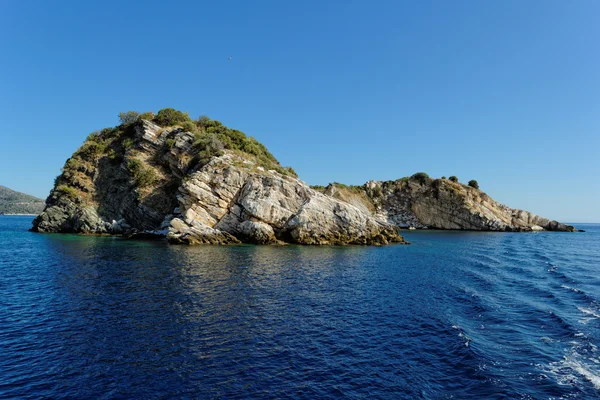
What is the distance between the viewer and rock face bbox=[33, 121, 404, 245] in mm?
59281

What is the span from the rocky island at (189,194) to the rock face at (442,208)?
182 feet

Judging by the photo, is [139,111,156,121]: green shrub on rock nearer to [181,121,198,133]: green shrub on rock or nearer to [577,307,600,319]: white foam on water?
[181,121,198,133]: green shrub on rock

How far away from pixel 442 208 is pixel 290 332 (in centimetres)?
11691

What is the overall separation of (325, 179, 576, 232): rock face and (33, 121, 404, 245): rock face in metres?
58.6

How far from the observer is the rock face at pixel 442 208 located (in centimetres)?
11925

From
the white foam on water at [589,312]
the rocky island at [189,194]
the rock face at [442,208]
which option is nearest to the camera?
the white foam on water at [589,312]

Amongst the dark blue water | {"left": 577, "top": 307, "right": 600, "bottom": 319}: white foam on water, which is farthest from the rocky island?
{"left": 577, "top": 307, "right": 600, "bottom": 319}: white foam on water

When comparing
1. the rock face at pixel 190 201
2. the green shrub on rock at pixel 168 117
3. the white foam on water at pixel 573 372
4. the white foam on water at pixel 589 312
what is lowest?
the white foam on water at pixel 573 372

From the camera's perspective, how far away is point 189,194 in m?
59.8

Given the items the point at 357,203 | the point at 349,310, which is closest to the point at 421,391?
the point at 349,310

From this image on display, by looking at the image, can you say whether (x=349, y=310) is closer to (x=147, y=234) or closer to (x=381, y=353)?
(x=381, y=353)

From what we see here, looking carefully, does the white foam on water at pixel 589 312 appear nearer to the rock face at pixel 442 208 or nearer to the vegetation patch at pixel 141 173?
the vegetation patch at pixel 141 173

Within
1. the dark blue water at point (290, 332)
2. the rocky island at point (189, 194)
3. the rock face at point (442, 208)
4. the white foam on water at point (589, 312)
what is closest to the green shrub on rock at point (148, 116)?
the rocky island at point (189, 194)

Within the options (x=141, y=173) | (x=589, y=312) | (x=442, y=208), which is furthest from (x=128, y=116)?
(x=442, y=208)
